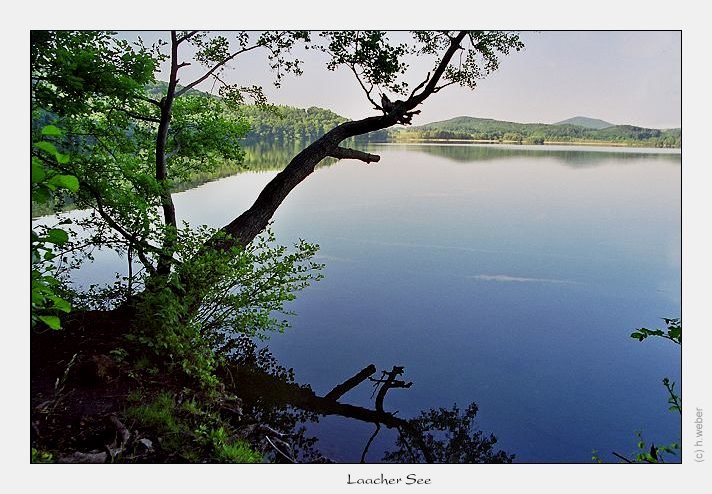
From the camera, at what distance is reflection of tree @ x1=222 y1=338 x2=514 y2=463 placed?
11.9 feet

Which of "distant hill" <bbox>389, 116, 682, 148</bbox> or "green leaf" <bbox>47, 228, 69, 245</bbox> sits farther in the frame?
"distant hill" <bbox>389, 116, 682, 148</bbox>

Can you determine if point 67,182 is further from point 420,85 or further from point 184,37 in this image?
point 420,85

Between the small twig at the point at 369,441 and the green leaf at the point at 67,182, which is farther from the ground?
the green leaf at the point at 67,182

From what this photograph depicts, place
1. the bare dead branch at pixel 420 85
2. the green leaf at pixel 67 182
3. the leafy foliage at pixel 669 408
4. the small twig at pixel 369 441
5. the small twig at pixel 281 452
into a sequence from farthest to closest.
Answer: the bare dead branch at pixel 420 85
the small twig at pixel 369 441
the small twig at pixel 281 452
the leafy foliage at pixel 669 408
the green leaf at pixel 67 182

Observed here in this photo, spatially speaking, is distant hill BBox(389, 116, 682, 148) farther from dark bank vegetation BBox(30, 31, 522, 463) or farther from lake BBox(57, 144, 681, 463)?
dark bank vegetation BBox(30, 31, 522, 463)

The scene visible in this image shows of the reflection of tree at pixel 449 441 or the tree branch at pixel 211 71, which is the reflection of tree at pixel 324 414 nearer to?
the reflection of tree at pixel 449 441

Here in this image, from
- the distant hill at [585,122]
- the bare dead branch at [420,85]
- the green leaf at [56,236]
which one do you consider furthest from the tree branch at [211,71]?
the green leaf at [56,236]

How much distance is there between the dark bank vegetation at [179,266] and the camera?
3.44 meters

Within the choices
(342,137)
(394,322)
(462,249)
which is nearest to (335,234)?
(462,249)

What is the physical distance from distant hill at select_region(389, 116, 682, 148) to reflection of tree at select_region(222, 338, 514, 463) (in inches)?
78.0

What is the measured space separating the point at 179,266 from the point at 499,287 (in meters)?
3.92

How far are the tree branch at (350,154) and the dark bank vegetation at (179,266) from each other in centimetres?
1

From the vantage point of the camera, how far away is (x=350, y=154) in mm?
5270

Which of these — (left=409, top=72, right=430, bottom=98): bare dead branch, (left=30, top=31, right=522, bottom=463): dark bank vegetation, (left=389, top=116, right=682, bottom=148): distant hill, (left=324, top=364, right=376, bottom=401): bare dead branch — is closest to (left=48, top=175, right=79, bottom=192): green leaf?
(left=30, top=31, right=522, bottom=463): dark bank vegetation
